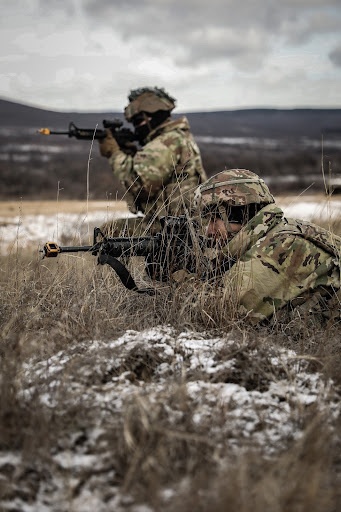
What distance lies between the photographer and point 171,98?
5582 mm

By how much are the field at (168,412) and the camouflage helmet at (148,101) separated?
122 inches

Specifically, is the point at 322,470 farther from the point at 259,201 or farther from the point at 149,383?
the point at 259,201

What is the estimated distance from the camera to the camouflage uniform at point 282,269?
2.70 metres

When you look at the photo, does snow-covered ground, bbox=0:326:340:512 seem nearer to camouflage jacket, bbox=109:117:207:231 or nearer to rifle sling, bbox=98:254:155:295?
rifle sling, bbox=98:254:155:295

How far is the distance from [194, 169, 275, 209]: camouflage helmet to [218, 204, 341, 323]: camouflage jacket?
281 millimetres

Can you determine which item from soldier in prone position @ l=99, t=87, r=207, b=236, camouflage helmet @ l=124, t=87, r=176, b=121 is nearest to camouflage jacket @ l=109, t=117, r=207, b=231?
soldier in prone position @ l=99, t=87, r=207, b=236

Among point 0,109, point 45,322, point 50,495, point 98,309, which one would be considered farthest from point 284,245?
point 0,109

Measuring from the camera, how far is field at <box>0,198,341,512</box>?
1461 mm

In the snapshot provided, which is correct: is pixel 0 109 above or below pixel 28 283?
above

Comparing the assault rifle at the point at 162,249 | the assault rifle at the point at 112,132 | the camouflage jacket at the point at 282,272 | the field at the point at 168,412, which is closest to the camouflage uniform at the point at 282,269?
the camouflage jacket at the point at 282,272

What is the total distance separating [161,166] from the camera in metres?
5.14

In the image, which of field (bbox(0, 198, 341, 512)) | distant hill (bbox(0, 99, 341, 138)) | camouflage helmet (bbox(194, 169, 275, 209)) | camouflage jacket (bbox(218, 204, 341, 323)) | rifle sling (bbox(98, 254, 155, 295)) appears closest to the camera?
field (bbox(0, 198, 341, 512))

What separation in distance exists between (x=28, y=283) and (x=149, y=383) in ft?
5.09

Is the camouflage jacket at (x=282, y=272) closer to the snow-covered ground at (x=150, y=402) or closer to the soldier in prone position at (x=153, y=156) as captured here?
the snow-covered ground at (x=150, y=402)
